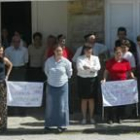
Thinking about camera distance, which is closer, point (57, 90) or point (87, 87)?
point (57, 90)

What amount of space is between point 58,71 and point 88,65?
32.0 inches

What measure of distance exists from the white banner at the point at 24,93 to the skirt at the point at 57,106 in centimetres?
39

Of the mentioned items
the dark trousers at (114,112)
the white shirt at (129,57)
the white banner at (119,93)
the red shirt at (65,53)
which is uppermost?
the red shirt at (65,53)

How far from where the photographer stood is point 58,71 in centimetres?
1341

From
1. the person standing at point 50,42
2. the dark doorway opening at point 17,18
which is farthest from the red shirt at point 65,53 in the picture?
the dark doorway opening at point 17,18

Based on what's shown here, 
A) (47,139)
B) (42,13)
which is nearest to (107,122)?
(47,139)

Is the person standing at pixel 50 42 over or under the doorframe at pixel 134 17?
under

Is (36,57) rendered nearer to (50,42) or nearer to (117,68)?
(50,42)

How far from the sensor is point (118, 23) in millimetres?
15656

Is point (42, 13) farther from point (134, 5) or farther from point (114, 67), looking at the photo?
point (114, 67)

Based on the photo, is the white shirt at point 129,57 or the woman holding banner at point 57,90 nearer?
the woman holding banner at point 57,90

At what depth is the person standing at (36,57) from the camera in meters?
15.9

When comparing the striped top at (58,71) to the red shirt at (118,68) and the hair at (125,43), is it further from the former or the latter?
the hair at (125,43)

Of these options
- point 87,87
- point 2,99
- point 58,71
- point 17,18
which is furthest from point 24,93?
point 17,18
